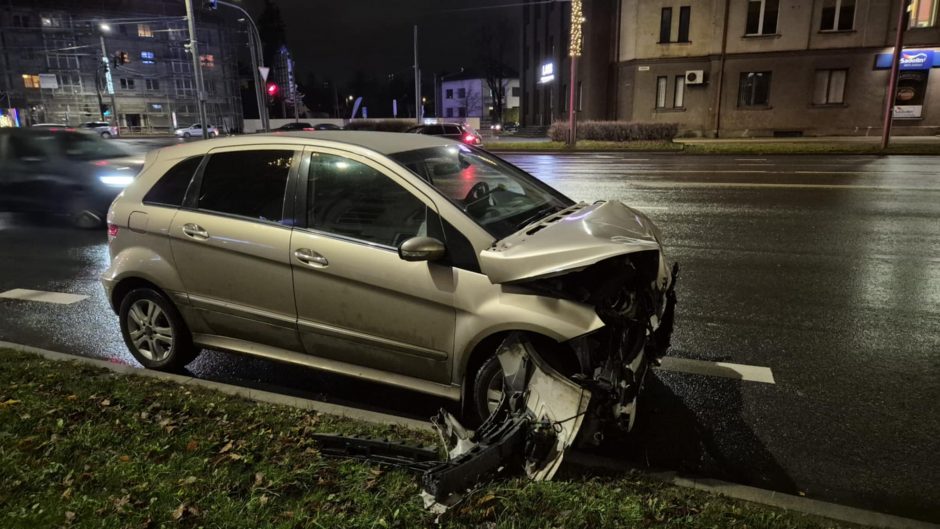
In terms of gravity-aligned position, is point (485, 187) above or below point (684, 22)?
below

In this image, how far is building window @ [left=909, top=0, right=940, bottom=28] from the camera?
31531 millimetres

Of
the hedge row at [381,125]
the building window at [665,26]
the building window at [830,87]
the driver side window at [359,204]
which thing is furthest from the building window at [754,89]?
the driver side window at [359,204]

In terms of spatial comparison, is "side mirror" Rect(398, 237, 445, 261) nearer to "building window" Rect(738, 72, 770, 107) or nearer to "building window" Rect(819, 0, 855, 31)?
"building window" Rect(738, 72, 770, 107)

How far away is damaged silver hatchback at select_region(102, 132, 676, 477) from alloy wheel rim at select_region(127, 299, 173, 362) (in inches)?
0.5

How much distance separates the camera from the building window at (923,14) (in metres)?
31.5

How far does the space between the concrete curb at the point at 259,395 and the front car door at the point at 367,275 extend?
296 mm

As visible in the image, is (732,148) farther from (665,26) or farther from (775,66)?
(665,26)

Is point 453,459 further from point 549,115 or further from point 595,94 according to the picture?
point 549,115

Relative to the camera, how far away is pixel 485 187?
4512 millimetres

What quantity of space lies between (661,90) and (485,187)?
3510cm

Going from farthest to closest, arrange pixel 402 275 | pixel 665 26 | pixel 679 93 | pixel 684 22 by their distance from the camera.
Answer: pixel 679 93 < pixel 665 26 < pixel 684 22 < pixel 402 275

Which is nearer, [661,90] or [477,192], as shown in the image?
[477,192]

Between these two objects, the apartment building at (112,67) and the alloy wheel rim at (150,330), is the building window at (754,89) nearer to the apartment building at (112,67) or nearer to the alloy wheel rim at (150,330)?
the alloy wheel rim at (150,330)

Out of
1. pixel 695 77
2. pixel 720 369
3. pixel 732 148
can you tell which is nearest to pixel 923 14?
pixel 695 77
